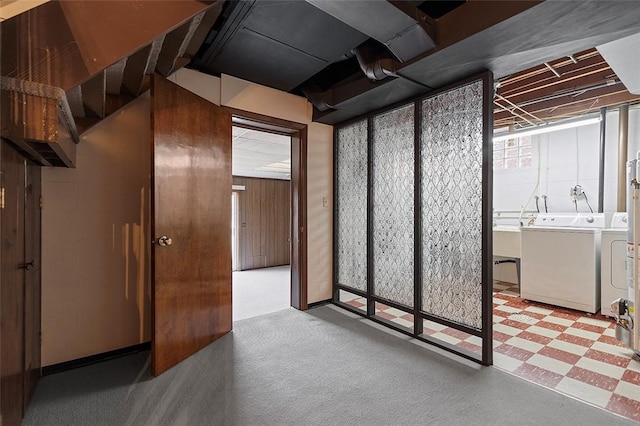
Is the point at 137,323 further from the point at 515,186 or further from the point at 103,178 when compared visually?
the point at 515,186

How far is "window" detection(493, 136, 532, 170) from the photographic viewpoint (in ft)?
16.4

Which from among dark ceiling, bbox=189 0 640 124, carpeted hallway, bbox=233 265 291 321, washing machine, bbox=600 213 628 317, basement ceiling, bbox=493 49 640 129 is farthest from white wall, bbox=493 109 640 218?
carpeted hallway, bbox=233 265 291 321

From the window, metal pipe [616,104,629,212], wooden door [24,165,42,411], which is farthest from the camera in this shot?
→ the window

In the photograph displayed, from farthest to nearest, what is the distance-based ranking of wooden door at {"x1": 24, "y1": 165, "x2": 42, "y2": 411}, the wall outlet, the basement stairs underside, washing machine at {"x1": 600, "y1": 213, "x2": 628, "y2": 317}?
1. the wall outlet
2. washing machine at {"x1": 600, "y1": 213, "x2": 628, "y2": 317}
3. wooden door at {"x1": 24, "y1": 165, "x2": 42, "y2": 411}
4. the basement stairs underside

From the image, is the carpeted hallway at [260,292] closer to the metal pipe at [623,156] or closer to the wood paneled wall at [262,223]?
the wood paneled wall at [262,223]

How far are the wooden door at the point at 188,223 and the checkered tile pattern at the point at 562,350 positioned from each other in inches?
71.6

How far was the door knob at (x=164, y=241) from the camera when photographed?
2135 mm

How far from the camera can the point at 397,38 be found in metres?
2.04

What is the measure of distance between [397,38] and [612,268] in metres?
3.48

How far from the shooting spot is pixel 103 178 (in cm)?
236

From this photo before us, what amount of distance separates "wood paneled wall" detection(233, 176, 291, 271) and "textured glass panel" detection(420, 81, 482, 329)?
445cm

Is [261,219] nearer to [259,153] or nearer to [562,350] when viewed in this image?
[259,153]

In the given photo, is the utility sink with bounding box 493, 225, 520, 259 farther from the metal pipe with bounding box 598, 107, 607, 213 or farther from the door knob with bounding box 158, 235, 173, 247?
the door knob with bounding box 158, 235, 173, 247

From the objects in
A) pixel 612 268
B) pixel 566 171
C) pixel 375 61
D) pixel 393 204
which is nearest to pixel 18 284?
pixel 375 61
